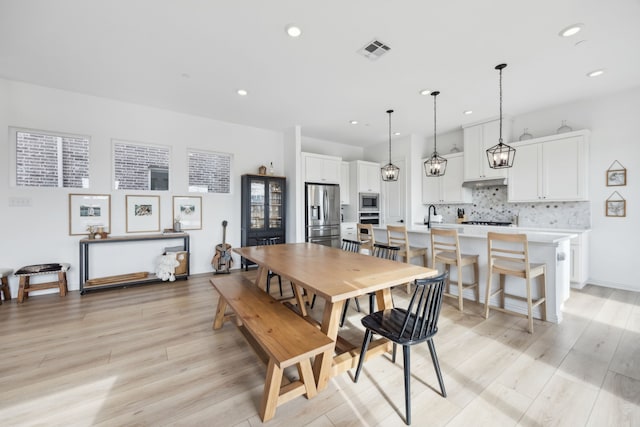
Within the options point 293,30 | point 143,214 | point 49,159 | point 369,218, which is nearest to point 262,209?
point 143,214

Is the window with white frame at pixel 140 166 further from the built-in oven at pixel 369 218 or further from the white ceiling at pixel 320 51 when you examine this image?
the built-in oven at pixel 369 218

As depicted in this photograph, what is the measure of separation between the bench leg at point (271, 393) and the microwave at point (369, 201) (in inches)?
195

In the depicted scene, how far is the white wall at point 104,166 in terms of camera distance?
3.42 m

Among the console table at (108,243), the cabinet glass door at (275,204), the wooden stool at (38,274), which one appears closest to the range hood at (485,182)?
the cabinet glass door at (275,204)

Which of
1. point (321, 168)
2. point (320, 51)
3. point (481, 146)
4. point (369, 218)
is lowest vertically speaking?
point (369, 218)

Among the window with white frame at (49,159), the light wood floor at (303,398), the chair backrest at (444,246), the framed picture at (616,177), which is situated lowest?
the light wood floor at (303,398)

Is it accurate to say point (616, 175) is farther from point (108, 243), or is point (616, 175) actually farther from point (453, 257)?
point (108, 243)

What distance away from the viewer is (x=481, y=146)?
4777 millimetres

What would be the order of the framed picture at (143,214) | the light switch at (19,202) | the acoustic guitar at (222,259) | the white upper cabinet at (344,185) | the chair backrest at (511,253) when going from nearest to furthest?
the chair backrest at (511,253)
the light switch at (19,202)
the framed picture at (143,214)
the acoustic guitar at (222,259)
the white upper cabinet at (344,185)

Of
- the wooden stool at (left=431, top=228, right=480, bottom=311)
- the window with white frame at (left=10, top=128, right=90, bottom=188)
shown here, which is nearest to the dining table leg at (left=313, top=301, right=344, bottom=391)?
the wooden stool at (left=431, top=228, right=480, bottom=311)

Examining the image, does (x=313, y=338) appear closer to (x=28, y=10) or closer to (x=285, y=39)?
(x=285, y=39)

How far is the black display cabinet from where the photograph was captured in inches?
191

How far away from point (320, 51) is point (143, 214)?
373cm

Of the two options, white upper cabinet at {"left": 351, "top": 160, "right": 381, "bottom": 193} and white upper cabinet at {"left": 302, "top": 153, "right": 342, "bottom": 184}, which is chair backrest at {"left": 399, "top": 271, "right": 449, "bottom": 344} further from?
white upper cabinet at {"left": 351, "top": 160, "right": 381, "bottom": 193}
